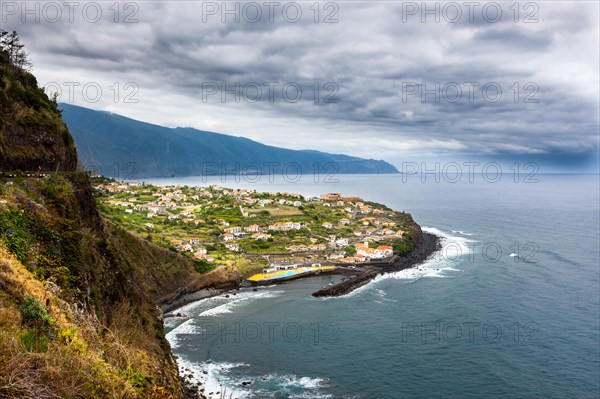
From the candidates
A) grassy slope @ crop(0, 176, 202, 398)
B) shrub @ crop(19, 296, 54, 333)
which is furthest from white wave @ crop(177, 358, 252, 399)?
shrub @ crop(19, 296, 54, 333)

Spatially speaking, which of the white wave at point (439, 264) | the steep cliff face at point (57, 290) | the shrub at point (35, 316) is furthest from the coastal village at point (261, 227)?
the shrub at point (35, 316)

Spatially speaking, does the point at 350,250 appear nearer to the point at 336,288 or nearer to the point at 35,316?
the point at 336,288

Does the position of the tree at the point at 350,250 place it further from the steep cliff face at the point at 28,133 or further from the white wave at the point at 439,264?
the steep cliff face at the point at 28,133

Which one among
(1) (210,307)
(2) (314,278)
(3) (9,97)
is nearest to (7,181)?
(3) (9,97)

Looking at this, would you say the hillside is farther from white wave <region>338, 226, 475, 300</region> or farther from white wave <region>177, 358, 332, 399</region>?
white wave <region>338, 226, 475, 300</region>

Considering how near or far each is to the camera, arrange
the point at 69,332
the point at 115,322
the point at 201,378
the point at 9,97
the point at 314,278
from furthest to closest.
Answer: the point at 314,278, the point at 201,378, the point at 9,97, the point at 115,322, the point at 69,332

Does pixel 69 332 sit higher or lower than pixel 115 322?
higher

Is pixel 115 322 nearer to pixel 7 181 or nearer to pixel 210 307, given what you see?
pixel 7 181
